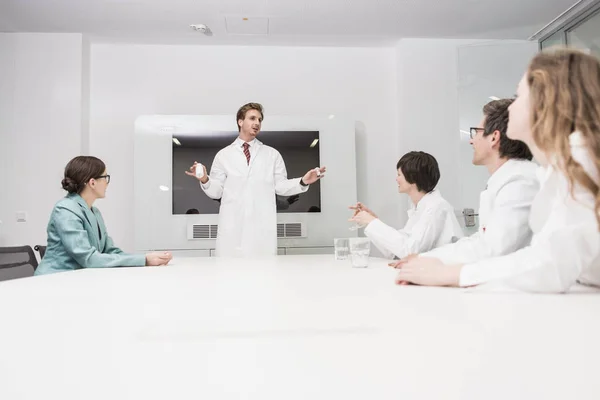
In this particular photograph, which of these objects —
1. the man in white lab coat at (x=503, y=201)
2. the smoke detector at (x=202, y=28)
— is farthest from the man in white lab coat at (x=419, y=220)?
the smoke detector at (x=202, y=28)

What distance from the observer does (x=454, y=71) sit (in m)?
3.90

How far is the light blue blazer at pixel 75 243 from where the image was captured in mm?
Result: 1777

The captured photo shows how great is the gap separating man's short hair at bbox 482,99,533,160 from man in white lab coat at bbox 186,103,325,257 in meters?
1.55

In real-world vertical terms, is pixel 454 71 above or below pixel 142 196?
above

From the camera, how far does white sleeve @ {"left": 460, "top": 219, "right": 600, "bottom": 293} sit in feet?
2.68

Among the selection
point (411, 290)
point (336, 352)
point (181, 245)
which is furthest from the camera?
point (181, 245)

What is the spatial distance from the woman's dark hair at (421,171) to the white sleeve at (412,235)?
0.95 ft

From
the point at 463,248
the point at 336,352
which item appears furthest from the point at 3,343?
the point at 463,248

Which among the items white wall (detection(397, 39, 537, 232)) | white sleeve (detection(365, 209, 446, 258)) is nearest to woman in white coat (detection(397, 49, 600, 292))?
white sleeve (detection(365, 209, 446, 258))

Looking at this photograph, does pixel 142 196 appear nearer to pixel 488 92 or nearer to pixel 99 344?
pixel 488 92

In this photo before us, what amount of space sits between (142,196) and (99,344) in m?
3.18

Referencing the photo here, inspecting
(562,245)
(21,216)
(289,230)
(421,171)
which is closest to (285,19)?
(289,230)

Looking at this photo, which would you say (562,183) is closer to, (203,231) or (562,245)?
(562,245)

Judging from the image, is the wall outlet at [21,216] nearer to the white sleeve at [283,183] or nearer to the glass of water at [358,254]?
the white sleeve at [283,183]
